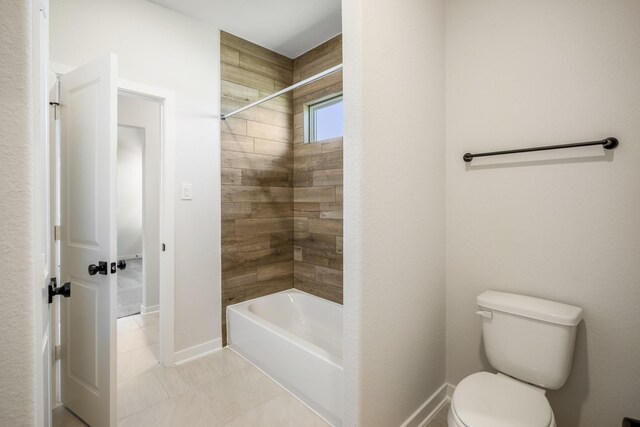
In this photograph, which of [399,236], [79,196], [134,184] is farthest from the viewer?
[134,184]

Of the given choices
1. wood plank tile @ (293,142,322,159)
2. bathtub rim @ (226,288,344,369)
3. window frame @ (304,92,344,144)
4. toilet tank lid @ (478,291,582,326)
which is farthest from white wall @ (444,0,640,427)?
window frame @ (304,92,344,144)

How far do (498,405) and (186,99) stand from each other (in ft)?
9.10

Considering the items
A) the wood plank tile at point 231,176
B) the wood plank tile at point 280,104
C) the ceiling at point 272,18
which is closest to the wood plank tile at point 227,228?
the wood plank tile at point 231,176

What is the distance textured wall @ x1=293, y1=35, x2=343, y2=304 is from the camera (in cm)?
267

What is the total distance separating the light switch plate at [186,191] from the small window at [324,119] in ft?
Result: 4.04

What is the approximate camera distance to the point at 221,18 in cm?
237

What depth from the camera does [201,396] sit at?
1.93 metres

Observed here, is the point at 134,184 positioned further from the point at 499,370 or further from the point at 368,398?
the point at 499,370

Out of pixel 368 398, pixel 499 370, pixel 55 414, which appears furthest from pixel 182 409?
pixel 499 370

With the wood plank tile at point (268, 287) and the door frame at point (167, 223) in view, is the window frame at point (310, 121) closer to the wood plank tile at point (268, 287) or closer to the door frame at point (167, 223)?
the door frame at point (167, 223)

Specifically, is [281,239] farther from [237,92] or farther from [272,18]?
[272,18]

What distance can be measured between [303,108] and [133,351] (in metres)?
2.75

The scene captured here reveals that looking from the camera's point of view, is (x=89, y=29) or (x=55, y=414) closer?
(x=55, y=414)

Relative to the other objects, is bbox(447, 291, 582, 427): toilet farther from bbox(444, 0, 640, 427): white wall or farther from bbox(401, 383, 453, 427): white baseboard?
bbox(401, 383, 453, 427): white baseboard
